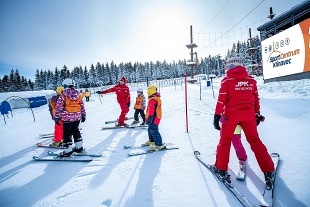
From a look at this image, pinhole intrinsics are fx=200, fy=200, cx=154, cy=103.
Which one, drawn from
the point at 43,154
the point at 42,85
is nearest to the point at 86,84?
the point at 42,85

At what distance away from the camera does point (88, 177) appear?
13.0ft

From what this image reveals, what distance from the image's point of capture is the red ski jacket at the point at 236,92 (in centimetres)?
318

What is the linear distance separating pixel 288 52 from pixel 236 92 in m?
15.7

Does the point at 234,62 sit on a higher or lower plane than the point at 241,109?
higher

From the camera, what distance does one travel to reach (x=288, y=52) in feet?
50.7

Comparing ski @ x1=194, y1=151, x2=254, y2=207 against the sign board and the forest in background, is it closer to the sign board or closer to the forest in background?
the sign board

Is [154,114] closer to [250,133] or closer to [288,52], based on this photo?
[250,133]

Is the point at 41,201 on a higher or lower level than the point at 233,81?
lower

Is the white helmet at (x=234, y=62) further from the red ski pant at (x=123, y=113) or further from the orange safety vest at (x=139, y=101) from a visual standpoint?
the red ski pant at (x=123, y=113)

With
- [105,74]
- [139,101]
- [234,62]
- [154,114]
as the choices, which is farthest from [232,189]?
[105,74]

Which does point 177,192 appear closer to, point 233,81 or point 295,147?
point 233,81

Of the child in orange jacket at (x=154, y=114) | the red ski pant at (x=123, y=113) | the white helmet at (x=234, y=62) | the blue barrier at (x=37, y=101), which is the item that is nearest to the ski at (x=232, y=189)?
the child in orange jacket at (x=154, y=114)

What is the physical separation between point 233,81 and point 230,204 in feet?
5.93

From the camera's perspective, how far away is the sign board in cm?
1385
